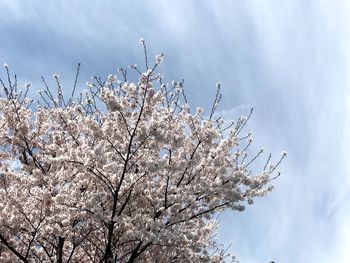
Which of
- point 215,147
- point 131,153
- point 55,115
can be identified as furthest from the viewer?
point 55,115

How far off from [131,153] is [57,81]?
4556 mm

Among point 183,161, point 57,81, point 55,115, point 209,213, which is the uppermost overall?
point 57,81

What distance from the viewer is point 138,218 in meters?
10.1

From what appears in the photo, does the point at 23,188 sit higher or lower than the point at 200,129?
lower

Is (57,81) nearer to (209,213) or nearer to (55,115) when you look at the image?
(55,115)

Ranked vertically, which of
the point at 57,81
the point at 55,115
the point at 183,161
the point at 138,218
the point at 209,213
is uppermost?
the point at 57,81

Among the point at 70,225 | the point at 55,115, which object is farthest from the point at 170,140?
the point at 55,115

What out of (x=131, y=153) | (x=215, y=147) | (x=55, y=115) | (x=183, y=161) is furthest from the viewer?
(x=55, y=115)

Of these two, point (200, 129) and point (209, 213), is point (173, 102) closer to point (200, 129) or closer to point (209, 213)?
point (200, 129)

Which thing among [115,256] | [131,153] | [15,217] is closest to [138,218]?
[131,153]

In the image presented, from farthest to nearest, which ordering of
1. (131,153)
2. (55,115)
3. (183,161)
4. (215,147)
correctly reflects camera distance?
1. (55,115)
2. (215,147)
3. (183,161)
4. (131,153)

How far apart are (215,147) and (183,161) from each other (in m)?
1.43

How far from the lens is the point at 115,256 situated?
11.9 m

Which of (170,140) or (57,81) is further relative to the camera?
(57,81)
